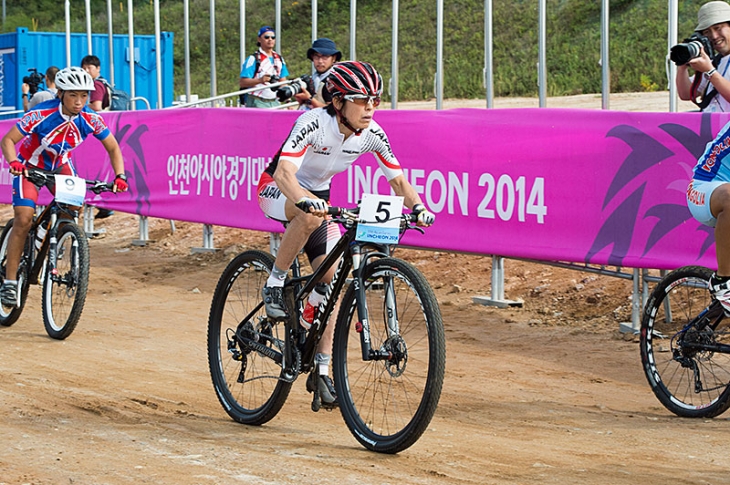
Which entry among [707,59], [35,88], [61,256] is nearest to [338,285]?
[707,59]

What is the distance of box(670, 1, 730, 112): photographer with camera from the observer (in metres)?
7.36

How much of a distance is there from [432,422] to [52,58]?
21.7 m

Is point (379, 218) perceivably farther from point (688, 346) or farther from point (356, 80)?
point (688, 346)

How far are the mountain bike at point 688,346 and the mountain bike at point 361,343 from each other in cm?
191

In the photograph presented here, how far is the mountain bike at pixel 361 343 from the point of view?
5559 millimetres

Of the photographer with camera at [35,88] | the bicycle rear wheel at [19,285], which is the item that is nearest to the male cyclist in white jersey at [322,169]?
the bicycle rear wheel at [19,285]

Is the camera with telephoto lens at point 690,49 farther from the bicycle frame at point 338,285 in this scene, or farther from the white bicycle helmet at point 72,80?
the white bicycle helmet at point 72,80

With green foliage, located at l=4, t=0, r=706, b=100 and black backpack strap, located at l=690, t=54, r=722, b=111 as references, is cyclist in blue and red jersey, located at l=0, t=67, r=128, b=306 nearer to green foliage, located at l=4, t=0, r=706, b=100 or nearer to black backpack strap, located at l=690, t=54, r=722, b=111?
black backpack strap, located at l=690, t=54, r=722, b=111

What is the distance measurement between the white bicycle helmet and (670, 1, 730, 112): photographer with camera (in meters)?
4.74

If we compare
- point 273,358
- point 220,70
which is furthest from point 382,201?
point 220,70

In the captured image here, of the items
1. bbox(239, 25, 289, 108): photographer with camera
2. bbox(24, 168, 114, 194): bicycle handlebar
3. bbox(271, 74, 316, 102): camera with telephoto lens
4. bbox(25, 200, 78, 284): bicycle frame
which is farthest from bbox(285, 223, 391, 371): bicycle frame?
bbox(239, 25, 289, 108): photographer with camera

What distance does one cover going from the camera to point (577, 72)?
34438 mm

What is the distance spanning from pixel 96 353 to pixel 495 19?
3372cm

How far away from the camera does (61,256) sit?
32.2 ft
